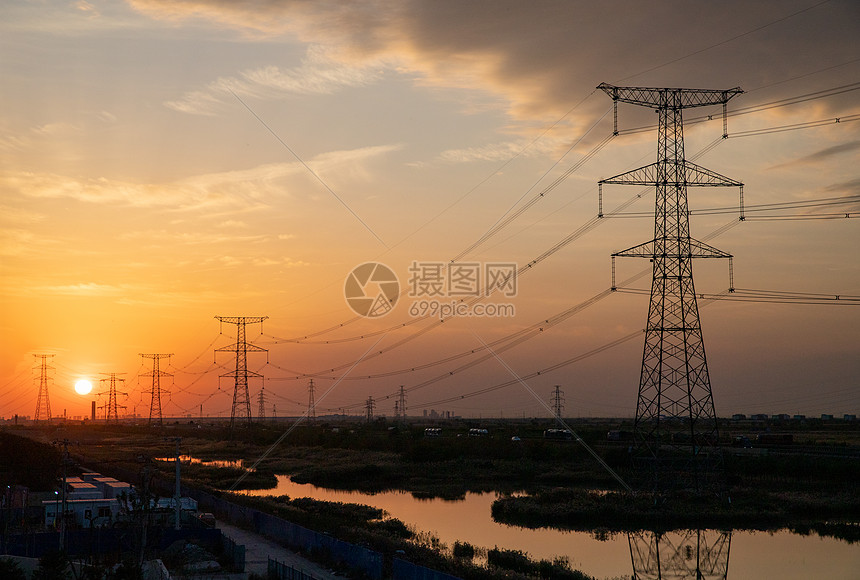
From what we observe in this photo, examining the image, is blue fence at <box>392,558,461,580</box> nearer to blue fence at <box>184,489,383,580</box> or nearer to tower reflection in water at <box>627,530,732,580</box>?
blue fence at <box>184,489,383,580</box>

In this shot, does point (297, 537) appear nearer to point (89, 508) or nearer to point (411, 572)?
point (411, 572)

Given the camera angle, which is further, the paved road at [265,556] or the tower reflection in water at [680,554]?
the tower reflection in water at [680,554]

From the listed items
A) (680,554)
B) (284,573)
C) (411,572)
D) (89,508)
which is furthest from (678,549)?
(89,508)

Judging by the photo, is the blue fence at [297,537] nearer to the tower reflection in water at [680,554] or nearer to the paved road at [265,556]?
the paved road at [265,556]

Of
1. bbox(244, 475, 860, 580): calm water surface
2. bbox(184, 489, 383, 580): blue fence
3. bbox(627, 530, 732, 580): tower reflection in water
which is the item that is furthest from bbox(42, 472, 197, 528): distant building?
bbox(627, 530, 732, 580): tower reflection in water

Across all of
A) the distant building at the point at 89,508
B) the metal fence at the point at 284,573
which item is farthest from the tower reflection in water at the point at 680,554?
the distant building at the point at 89,508

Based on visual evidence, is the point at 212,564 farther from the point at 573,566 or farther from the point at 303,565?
the point at 573,566
